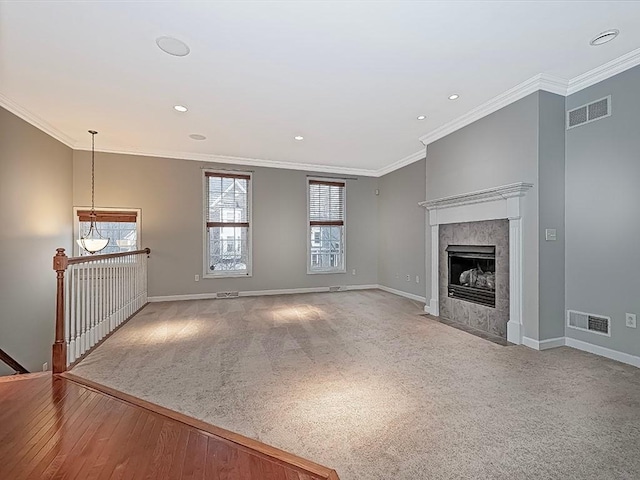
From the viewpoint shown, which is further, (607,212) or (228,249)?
(228,249)

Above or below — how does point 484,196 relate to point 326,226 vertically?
above

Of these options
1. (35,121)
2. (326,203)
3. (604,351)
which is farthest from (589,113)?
(35,121)

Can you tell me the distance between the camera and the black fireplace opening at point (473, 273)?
13.8ft

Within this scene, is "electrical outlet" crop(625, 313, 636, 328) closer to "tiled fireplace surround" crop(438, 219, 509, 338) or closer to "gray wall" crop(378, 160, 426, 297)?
"tiled fireplace surround" crop(438, 219, 509, 338)

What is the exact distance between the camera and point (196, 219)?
652cm

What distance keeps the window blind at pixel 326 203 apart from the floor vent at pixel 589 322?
488 cm

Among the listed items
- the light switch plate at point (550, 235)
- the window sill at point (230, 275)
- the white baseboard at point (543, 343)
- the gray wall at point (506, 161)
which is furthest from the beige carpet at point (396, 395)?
the window sill at point (230, 275)

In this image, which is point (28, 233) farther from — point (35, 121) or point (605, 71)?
point (605, 71)

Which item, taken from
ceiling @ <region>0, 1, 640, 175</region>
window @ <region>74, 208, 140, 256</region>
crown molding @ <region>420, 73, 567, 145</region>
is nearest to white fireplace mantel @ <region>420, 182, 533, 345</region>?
crown molding @ <region>420, 73, 567, 145</region>

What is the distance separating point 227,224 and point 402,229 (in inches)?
150

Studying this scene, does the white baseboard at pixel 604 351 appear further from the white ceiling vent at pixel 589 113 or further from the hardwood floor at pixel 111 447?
the hardwood floor at pixel 111 447

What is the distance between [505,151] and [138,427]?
178 inches

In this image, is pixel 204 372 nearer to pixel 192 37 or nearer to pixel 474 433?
pixel 474 433

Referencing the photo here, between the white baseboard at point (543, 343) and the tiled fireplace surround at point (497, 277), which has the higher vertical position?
the tiled fireplace surround at point (497, 277)
